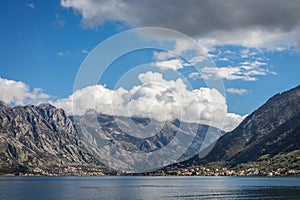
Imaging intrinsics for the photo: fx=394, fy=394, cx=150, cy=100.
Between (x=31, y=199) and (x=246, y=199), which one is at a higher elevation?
(x=31, y=199)

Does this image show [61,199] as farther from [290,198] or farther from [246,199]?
[290,198]

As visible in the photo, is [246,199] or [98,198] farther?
[98,198]

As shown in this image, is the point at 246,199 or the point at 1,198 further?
the point at 1,198

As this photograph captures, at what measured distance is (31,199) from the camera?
181250 millimetres

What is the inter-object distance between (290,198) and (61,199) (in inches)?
3931

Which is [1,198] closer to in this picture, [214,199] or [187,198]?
[187,198]

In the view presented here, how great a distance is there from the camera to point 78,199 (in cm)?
17662

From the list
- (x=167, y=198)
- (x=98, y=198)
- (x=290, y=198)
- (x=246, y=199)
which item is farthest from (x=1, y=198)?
(x=290, y=198)

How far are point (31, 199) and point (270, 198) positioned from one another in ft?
351

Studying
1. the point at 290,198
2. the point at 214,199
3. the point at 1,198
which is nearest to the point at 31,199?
the point at 1,198

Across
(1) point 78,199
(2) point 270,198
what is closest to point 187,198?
(2) point 270,198

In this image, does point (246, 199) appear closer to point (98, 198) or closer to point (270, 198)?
point (270, 198)

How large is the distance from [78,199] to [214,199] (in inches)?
2381

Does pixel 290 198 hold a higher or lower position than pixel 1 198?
lower
